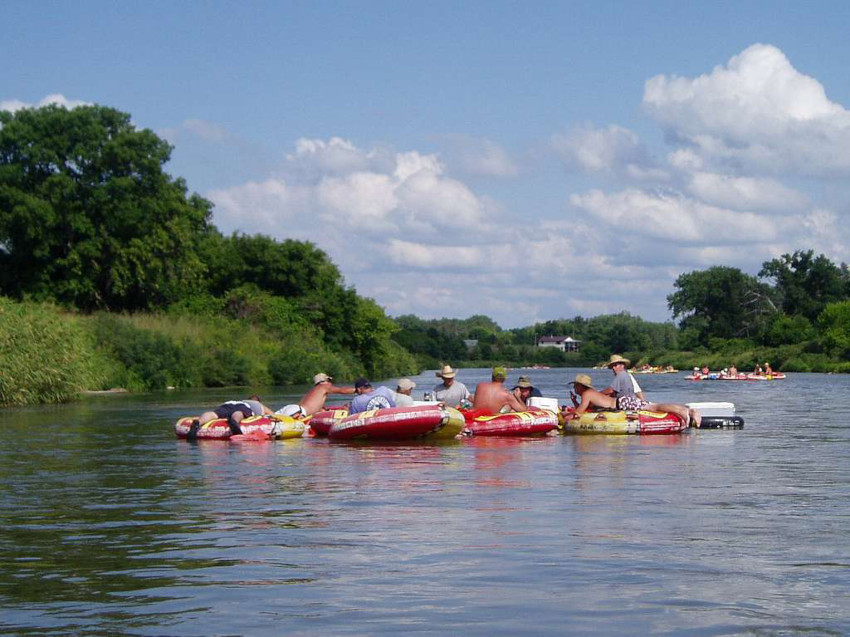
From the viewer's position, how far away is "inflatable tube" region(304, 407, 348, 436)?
1948 centimetres

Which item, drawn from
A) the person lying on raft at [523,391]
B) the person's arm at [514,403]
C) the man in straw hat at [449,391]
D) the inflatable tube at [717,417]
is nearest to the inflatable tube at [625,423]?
the person's arm at [514,403]

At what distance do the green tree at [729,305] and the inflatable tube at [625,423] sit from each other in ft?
304

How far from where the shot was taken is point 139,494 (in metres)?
12.0

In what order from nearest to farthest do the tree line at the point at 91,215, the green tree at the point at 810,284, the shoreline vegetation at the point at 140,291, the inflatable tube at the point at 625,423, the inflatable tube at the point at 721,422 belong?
1. the inflatable tube at the point at 625,423
2. the inflatable tube at the point at 721,422
3. the shoreline vegetation at the point at 140,291
4. the tree line at the point at 91,215
5. the green tree at the point at 810,284

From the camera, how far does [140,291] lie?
58.0 meters

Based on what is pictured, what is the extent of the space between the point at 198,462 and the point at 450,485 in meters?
4.58

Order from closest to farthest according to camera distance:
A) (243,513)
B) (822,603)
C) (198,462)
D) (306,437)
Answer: (822,603) < (243,513) < (198,462) < (306,437)

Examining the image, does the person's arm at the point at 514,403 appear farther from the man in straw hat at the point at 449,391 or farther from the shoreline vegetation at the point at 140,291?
the shoreline vegetation at the point at 140,291

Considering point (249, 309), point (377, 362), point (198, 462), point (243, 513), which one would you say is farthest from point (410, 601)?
point (377, 362)

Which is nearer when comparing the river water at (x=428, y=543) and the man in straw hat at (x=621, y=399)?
the river water at (x=428, y=543)

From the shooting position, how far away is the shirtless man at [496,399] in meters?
19.6

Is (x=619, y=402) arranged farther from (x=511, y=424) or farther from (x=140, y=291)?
(x=140, y=291)

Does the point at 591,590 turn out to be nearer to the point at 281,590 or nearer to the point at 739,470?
the point at 281,590

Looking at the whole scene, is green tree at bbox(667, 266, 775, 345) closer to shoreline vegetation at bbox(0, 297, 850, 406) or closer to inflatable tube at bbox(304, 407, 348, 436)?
shoreline vegetation at bbox(0, 297, 850, 406)
